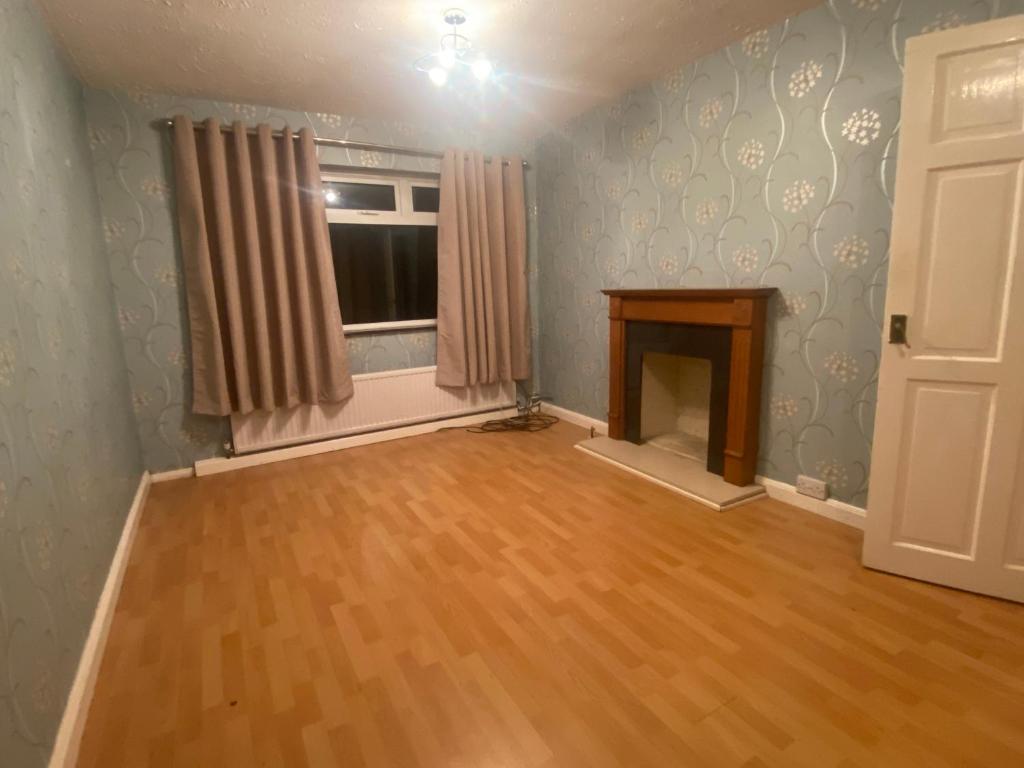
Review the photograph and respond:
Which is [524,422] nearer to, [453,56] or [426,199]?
[426,199]

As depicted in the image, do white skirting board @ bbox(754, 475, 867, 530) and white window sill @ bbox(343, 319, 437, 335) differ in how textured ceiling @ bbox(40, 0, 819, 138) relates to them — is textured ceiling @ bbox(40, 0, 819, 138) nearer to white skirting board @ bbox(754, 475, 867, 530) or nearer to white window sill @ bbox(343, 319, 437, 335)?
white window sill @ bbox(343, 319, 437, 335)

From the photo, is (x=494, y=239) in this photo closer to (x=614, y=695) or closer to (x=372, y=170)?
(x=372, y=170)

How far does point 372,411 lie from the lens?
3836 mm

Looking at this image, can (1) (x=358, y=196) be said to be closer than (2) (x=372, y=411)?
Yes

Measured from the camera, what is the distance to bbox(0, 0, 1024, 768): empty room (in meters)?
1.38

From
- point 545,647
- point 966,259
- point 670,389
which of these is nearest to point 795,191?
point 966,259

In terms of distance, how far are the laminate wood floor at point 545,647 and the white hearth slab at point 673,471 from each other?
0.35 feet

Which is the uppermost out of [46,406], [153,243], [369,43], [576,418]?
[369,43]

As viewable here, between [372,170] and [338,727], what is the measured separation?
348 cm

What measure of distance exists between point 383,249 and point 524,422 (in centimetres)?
184

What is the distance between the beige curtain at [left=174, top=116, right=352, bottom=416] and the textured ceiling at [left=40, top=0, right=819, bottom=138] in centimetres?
36

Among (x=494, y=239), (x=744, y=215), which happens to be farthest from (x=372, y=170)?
(x=744, y=215)

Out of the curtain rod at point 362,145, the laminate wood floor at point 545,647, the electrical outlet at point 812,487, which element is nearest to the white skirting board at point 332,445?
the laminate wood floor at point 545,647

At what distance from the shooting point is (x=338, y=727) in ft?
4.44
